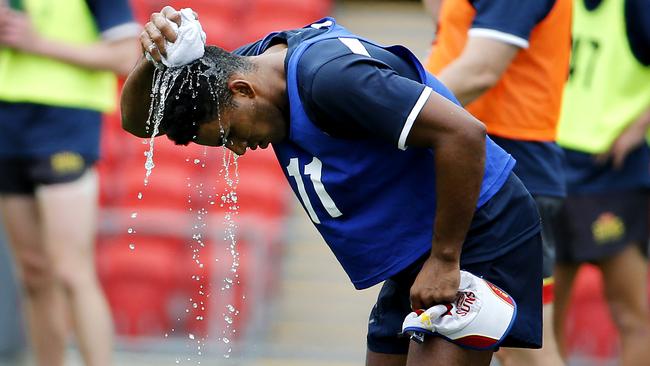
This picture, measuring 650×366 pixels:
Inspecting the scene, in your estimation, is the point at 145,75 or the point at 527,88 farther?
the point at 527,88

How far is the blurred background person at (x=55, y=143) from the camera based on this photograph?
5449 millimetres

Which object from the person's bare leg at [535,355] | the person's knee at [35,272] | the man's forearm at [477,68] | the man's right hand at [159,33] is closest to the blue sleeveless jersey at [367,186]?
the man's right hand at [159,33]

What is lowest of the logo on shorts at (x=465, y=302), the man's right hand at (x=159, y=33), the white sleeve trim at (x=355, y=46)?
the logo on shorts at (x=465, y=302)

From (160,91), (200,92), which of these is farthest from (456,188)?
(160,91)

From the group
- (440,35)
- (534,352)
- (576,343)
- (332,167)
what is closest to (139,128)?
(332,167)

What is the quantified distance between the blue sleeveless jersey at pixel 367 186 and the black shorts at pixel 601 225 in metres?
1.96

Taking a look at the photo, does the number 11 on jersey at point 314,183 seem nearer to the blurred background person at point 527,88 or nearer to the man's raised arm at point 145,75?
the man's raised arm at point 145,75

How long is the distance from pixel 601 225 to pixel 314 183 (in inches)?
90.6

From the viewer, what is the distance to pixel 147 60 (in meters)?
3.54

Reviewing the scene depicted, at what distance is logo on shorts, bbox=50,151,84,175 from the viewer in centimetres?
550

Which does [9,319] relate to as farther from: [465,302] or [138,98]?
[465,302]

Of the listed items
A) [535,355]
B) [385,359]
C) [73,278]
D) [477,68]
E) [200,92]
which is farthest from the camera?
[73,278]

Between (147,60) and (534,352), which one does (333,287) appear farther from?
(147,60)

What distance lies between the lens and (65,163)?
553 cm
